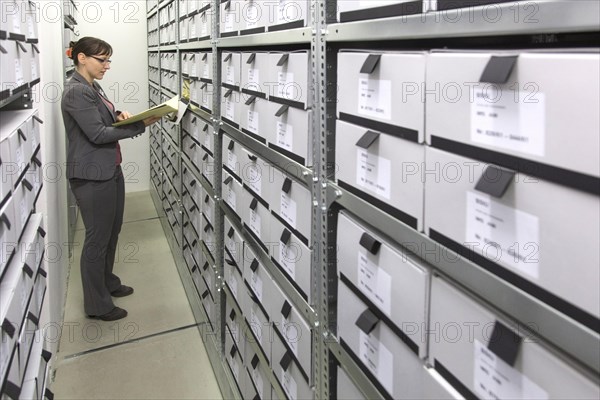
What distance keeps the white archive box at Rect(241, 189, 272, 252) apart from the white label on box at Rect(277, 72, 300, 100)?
376mm

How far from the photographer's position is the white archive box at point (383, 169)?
850 millimetres

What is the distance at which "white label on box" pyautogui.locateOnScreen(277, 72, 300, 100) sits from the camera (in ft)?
4.29

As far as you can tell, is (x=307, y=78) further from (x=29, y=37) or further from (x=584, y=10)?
(x=29, y=37)

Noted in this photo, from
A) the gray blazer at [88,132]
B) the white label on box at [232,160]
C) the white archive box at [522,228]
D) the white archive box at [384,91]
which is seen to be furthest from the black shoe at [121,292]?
the white archive box at [522,228]

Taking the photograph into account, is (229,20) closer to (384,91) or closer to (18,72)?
(18,72)

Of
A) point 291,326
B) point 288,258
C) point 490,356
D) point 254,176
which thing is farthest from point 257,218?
point 490,356

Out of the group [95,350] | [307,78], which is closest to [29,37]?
[307,78]

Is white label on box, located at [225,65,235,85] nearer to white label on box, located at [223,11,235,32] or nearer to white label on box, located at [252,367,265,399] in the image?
white label on box, located at [223,11,235,32]

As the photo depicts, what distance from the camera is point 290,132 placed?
137 cm

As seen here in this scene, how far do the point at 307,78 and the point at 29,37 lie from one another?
88cm

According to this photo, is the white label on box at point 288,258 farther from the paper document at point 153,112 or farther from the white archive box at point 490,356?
the paper document at point 153,112

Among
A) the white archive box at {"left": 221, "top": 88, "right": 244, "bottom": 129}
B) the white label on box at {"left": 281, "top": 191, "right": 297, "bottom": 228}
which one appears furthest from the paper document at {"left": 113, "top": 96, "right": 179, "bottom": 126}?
the white label on box at {"left": 281, "top": 191, "right": 297, "bottom": 228}

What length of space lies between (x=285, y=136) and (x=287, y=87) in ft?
0.43

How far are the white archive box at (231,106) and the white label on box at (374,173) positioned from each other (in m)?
0.89
